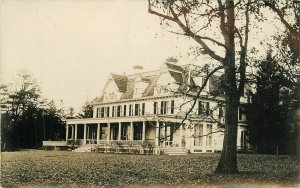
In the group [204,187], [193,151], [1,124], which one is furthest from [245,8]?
[193,151]

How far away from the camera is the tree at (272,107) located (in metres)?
9.91

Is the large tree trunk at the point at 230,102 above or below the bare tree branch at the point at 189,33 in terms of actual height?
below

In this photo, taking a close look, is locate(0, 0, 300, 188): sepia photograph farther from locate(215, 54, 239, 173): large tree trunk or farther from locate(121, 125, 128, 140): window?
locate(121, 125, 128, 140): window

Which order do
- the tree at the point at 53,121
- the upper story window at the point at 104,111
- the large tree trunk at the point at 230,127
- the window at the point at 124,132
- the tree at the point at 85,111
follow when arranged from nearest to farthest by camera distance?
the large tree trunk at the point at 230,127
the tree at the point at 53,121
the tree at the point at 85,111
the window at the point at 124,132
the upper story window at the point at 104,111

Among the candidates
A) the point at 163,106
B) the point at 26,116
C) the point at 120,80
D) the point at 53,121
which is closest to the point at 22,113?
the point at 26,116

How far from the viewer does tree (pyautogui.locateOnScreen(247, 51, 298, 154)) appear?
32.5 feet

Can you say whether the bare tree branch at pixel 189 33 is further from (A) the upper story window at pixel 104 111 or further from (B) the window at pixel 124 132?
(A) the upper story window at pixel 104 111

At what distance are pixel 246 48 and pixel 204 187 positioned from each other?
3.81 metres

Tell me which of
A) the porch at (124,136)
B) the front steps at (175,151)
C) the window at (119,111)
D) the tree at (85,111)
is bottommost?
the front steps at (175,151)

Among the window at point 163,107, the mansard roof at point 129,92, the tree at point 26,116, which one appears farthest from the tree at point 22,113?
the mansard roof at point 129,92

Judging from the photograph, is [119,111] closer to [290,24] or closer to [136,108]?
[136,108]

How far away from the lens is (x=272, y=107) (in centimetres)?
1334

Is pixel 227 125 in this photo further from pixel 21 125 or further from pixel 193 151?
pixel 193 151

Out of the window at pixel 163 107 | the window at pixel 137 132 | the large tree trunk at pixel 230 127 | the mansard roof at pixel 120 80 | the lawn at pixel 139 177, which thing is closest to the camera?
the lawn at pixel 139 177
